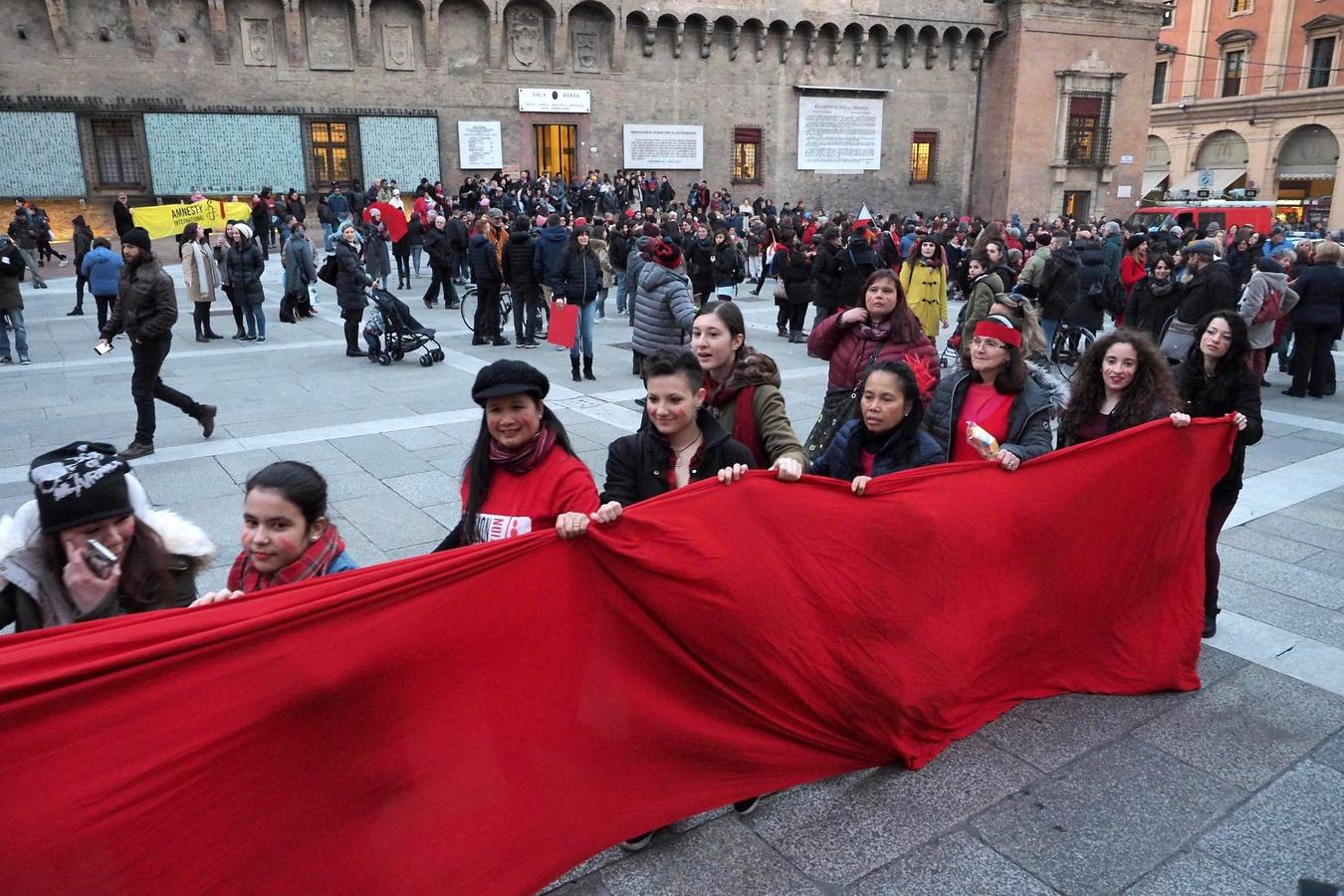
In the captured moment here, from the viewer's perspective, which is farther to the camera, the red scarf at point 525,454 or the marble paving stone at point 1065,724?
the marble paving stone at point 1065,724

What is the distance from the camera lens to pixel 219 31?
28.0 meters

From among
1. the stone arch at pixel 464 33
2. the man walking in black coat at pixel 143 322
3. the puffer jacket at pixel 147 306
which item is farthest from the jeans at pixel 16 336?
the stone arch at pixel 464 33

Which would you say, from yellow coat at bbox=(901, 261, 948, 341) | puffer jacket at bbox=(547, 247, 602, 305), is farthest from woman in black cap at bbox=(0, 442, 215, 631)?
yellow coat at bbox=(901, 261, 948, 341)

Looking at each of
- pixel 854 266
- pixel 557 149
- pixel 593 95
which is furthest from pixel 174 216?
pixel 593 95

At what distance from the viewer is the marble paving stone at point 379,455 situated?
24.6 ft

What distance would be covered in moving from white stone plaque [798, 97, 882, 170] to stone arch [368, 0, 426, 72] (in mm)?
14042

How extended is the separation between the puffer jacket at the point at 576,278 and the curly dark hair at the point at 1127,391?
739cm

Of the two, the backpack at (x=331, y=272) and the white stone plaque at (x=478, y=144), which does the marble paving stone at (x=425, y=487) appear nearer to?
the backpack at (x=331, y=272)

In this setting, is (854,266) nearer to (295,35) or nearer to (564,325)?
(564,325)

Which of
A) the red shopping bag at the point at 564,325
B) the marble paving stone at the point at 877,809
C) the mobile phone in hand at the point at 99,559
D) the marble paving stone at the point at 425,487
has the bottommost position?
the marble paving stone at the point at 877,809

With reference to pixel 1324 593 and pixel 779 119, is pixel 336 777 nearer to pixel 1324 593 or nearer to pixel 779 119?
pixel 1324 593

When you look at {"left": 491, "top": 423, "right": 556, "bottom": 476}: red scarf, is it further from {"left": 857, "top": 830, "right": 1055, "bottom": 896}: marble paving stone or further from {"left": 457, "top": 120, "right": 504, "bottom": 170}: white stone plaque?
{"left": 457, "top": 120, "right": 504, "bottom": 170}: white stone plaque

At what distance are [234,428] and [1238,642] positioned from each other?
26.3 ft

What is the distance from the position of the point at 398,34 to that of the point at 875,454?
31.0 metres
